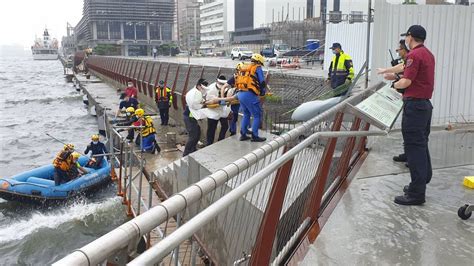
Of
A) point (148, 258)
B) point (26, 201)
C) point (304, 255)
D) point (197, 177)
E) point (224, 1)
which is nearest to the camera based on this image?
point (148, 258)

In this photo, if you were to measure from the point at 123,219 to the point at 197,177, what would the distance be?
15.7 ft

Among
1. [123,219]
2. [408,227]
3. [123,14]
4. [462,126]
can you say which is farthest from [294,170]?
[123,14]

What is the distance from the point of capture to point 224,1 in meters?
130

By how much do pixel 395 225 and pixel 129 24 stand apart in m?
158

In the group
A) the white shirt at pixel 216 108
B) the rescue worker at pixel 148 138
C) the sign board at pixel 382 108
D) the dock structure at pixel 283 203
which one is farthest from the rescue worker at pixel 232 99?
the rescue worker at pixel 148 138

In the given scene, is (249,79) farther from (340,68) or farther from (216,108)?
(340,68)

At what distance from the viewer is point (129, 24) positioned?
152375mm

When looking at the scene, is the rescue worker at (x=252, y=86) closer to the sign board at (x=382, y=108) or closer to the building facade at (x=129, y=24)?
the sign board at (x=382, y=108)

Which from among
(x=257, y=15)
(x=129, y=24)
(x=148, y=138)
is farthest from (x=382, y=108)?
(x=129, y=24)

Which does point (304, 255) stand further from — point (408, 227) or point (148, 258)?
point (148, 258)

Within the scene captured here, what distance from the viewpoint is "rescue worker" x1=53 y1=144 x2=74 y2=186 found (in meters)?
12.9

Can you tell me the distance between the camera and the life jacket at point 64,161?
12.8 metres

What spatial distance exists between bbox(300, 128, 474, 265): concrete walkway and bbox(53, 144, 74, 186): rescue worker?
9573mm

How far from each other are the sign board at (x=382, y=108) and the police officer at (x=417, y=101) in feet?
0.86
